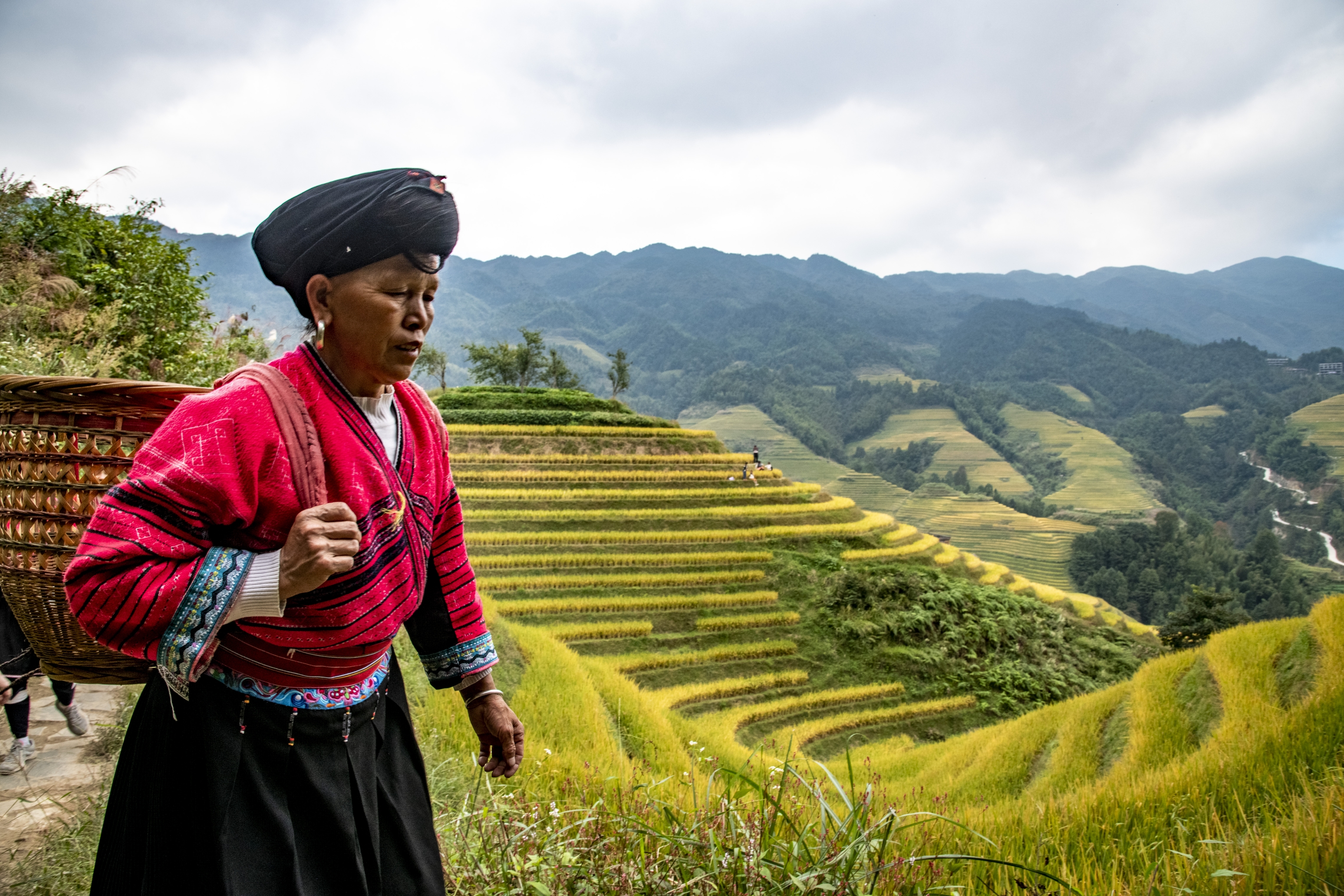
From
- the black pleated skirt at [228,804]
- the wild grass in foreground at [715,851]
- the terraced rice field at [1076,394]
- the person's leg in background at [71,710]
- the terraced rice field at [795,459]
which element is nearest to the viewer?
the black pleated skirt at [228,804]

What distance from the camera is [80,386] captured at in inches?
53.0

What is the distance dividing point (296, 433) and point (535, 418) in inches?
928

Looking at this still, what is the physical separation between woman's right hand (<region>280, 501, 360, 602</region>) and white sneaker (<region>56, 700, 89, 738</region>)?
3020mm

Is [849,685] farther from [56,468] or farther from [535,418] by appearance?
[56,468]


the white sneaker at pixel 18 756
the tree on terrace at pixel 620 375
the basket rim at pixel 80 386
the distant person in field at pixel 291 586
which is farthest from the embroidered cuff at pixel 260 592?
the tree on terrace at pixel 620 375

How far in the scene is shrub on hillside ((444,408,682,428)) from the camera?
79.5ft

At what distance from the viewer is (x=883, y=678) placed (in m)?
15.4

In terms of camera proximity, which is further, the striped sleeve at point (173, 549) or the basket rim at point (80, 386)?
the basket rim at point (80, 386)

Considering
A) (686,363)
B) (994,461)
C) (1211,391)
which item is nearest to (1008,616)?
(994,461)

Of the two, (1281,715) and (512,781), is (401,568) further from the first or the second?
(1281,715)

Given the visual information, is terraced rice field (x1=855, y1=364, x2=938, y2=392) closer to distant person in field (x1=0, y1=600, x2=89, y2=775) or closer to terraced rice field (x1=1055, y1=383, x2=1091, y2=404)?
terraced rice field (x1=1055, y1=383, x2=1091, y2=404)

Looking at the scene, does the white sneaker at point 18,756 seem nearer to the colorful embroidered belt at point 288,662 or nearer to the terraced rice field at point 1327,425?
the colorful embroidered belt at point 288,662

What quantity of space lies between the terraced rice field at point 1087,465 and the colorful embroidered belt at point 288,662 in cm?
7614

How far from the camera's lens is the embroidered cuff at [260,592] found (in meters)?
1.13
